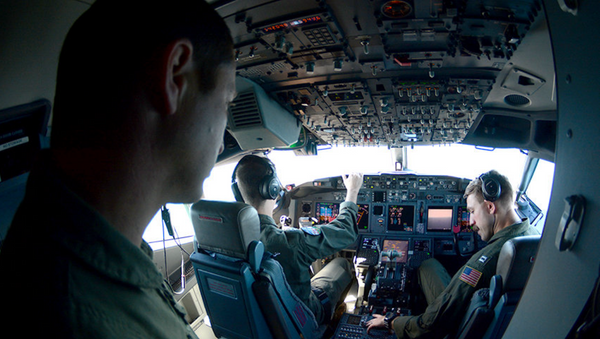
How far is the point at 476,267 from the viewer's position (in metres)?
2.08

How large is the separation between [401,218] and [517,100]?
269 cm

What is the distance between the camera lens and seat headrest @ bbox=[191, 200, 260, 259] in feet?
6.09

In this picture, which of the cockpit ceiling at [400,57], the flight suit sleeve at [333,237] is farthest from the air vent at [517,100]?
the flight suit sleeve at [333,237]

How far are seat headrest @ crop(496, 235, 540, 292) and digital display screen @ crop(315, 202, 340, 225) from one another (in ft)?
10.5

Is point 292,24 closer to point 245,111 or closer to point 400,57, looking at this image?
point 400,57

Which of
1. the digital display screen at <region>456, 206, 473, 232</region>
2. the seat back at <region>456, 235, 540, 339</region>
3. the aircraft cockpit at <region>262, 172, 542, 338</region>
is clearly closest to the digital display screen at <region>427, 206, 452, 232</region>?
the aircraft cockpit at <region>262, 172, 542, 338</region>

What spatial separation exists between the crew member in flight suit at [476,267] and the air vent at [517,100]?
533 millimetres

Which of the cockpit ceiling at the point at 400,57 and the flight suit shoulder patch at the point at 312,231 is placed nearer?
the cockpit ceiling at the point at 400,57

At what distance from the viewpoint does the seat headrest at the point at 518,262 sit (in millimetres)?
1671

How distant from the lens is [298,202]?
16.9 feet

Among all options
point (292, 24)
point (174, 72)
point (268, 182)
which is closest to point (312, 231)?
point (268, 182)

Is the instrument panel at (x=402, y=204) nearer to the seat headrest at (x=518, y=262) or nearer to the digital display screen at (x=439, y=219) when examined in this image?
the digital display screen at (x=439, y=219)

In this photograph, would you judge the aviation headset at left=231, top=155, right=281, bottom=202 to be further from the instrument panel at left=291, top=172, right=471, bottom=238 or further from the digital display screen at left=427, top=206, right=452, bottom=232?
the digital display screen at left=427, top=206, right=452, bottom=232

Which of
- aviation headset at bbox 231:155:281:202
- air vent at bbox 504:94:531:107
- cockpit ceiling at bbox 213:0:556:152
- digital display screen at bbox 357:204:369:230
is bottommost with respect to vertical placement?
digital display screen at bbox 357:204:369:230
